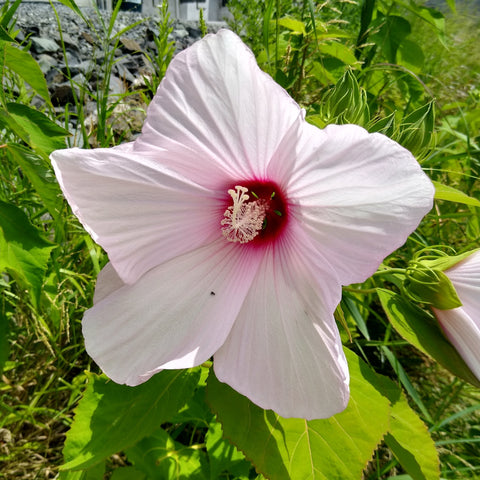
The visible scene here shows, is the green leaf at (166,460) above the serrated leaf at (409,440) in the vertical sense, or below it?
below

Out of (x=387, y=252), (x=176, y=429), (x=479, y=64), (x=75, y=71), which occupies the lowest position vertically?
(x=176, y=429)

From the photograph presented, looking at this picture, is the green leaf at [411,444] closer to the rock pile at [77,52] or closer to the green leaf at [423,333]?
the green leaf at [423,333]

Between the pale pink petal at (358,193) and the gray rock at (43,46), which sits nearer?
the pale pink petal at (358,193)

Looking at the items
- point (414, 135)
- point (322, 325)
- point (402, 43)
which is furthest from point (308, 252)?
point (402, 43)

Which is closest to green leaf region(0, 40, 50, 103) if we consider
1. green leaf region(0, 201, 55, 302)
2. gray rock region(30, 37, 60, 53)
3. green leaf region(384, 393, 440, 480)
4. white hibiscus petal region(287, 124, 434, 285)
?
green leaf region(0, 201, 55, 302)

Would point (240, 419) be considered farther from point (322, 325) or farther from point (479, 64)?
point (479, 64)

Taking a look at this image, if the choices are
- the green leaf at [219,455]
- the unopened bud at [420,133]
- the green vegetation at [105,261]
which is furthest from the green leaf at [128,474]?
the unopened bud at [420,133]
